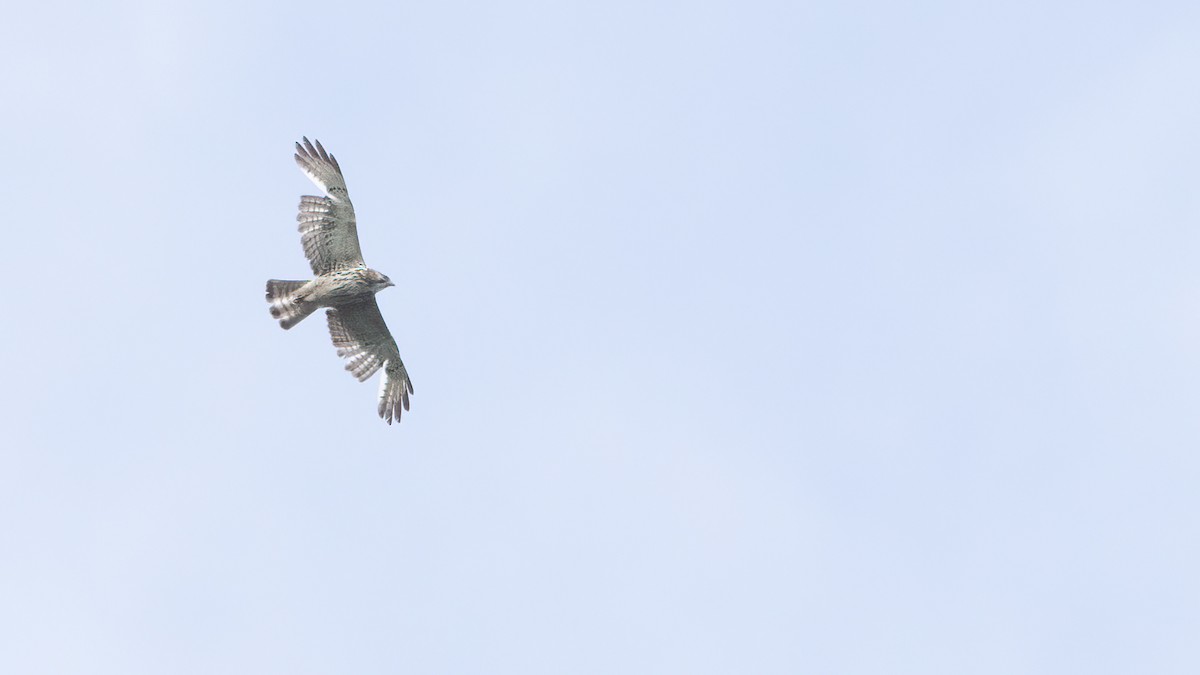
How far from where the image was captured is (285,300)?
3878 cm

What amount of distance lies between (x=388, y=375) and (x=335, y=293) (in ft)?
11.0

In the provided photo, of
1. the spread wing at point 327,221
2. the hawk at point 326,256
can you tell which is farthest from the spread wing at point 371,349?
the spread wing at point 327,221

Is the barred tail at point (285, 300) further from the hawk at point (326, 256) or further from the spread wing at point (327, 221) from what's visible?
the spread wing at point (327, 221)

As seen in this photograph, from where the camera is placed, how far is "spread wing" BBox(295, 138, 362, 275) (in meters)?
38.9

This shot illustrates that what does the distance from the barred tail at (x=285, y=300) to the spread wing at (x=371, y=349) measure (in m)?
1.41

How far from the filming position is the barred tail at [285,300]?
127 feet

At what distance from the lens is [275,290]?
3875 centimetres

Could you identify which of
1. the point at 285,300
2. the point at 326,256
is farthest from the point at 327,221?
the point at 285,300

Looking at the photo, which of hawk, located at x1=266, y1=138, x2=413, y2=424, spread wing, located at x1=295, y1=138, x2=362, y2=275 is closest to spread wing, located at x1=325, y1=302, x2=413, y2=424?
hawk, located at x1=266, y1=138, x2=413, y2=424

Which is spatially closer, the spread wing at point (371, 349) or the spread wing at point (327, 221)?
the spread wing at point (327, 221)

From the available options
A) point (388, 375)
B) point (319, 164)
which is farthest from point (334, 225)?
point (388, 375)

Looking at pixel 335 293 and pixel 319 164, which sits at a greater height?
pixel 319 164

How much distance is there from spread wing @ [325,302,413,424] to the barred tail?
141 cm

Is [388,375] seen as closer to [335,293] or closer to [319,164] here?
[335,293]
